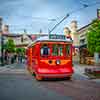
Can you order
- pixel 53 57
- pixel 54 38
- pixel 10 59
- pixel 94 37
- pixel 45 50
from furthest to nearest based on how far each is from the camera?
pixel 10 59
pixel 94 37
pixel 54 38
pixel 45 50
pixel 53 57

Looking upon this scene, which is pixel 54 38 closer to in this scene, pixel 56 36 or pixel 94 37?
pixel 56 36

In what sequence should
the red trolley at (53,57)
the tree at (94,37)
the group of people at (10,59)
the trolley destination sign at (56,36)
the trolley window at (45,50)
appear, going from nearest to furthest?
1. the red trolley at (53,57)
2. the trolley window at (45,50)
3. the trolley destination sign at (56,36)
4. the tree at (94,37)
5. the group of people at (10,59)

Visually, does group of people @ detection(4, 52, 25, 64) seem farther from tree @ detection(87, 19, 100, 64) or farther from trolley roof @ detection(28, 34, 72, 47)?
trolley roof @ detection(28, 34, 72, 47)

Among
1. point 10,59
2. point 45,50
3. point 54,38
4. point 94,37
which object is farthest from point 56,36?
point 10,59

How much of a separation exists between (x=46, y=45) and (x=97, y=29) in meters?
19.9

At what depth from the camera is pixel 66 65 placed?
2380 cm

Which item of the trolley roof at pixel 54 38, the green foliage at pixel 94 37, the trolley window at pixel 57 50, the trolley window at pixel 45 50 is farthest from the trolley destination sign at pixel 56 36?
the green foliage at pixel 94 37

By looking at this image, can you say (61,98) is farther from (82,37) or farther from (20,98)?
(82,37)

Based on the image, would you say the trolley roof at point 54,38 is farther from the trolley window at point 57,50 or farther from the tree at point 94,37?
the tree at point 94,37

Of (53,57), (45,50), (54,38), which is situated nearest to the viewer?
(53,57)

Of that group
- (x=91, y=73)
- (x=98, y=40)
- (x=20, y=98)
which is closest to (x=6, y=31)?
(x=98, y=40)

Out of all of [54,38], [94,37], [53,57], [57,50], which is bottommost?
[53,57]

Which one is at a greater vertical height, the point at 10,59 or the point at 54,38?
the point at 54,38

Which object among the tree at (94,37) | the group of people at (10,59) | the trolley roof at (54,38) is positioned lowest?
the group of people at (10,59)
